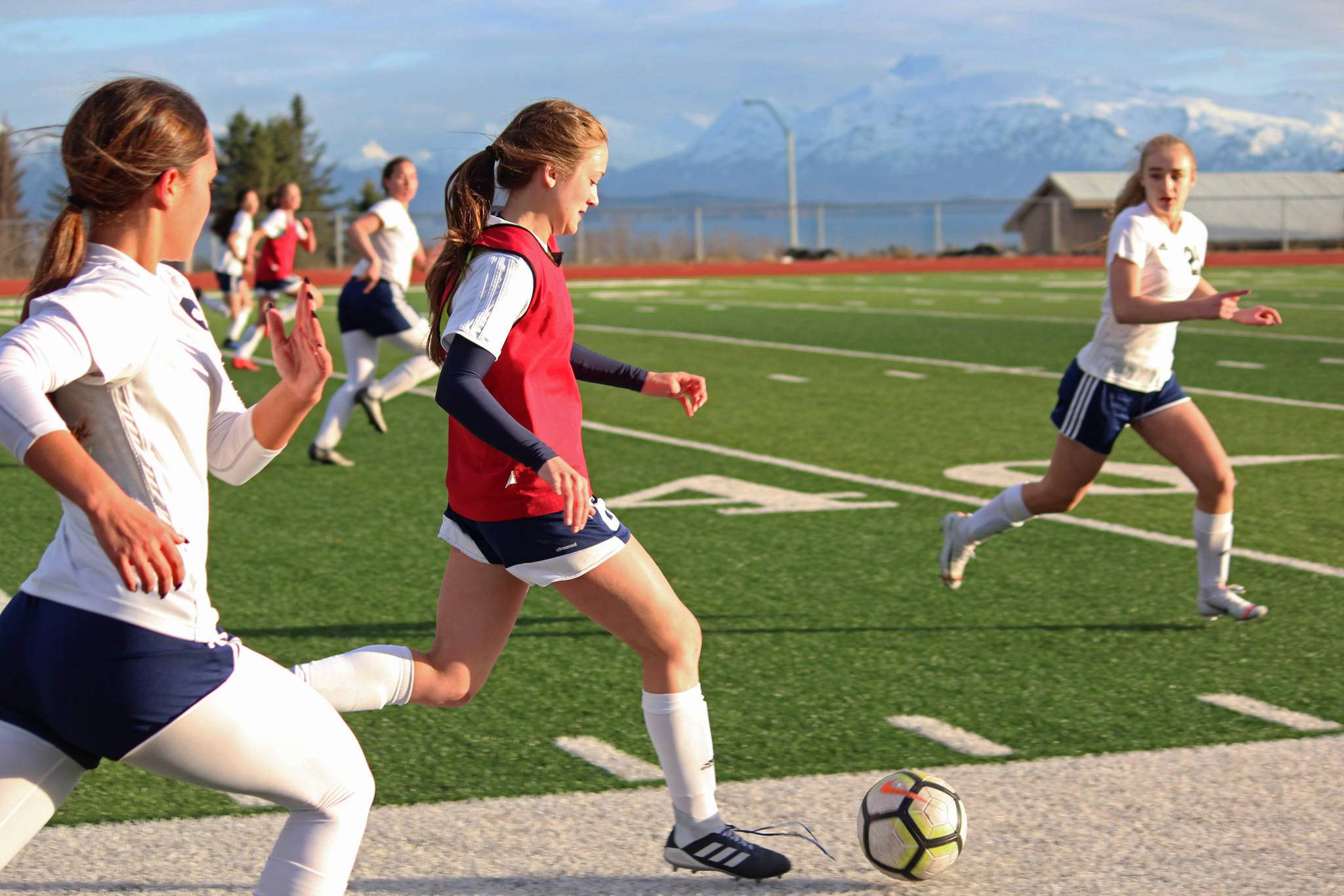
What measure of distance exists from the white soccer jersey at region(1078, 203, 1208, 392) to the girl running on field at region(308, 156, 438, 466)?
523 centimetres

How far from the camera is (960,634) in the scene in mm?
5914

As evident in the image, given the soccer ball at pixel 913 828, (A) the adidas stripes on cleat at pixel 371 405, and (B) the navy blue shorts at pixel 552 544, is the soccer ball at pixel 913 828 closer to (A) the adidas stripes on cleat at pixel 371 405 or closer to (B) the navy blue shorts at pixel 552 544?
(B) the navy blue shorts at pixel 552 544

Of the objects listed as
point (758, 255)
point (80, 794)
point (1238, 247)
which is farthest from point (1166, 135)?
point (1238, 247)

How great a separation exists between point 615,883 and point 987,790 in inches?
44.3

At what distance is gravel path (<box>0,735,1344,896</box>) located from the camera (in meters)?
3.52

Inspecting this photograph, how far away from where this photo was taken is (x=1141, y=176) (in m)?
6.14

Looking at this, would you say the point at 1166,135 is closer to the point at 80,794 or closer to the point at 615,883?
the point at 615,883

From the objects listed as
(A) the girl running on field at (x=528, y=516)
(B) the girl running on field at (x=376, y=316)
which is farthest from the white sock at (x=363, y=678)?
(B) the girl running on field at (x=376, y=316)

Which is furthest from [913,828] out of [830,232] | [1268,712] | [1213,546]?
[830,232]

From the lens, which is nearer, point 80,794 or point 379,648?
point 379,648

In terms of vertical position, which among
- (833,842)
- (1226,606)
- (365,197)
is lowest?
(365,197)

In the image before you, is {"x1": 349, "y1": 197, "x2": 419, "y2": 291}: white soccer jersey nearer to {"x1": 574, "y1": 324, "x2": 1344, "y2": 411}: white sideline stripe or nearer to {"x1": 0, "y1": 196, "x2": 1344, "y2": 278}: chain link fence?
{"x1": 574, "y1": 324, "x2": 1344, "y2": 411}: white sideline stripe

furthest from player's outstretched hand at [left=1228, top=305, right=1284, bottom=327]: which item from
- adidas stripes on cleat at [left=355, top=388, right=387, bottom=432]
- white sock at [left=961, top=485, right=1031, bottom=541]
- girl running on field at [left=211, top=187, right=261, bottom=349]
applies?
girl running on field at [left=211, top=187, right=261, bottom=349]

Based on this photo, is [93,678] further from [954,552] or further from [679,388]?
[954,552]
